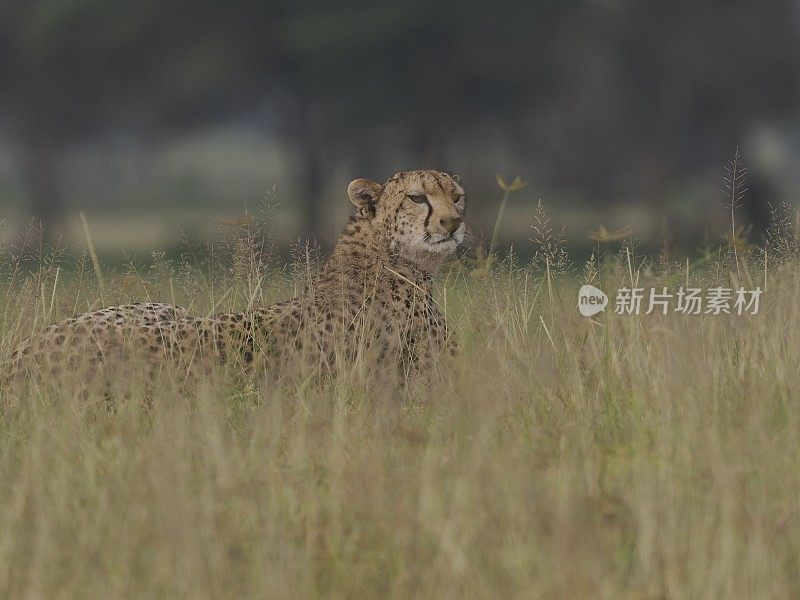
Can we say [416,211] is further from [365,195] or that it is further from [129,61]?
[129,61]

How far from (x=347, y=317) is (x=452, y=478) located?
1.83 metres

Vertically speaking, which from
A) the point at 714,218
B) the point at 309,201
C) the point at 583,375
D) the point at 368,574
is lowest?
the point at 368,574

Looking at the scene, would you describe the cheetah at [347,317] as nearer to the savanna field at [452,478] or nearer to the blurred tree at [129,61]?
the savanna field at [452,478]

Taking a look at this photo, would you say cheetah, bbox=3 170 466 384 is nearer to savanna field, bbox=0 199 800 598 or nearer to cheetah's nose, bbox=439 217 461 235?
cheetah's nose, bbox=439 217 461 235

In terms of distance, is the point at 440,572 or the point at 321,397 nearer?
the point at 440,572

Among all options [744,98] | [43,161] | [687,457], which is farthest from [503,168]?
[687,457]

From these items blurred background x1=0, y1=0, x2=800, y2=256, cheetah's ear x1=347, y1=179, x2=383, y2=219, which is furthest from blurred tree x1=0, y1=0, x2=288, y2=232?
cheetah's ear x1=347, y1=179, x2=383, y2=219

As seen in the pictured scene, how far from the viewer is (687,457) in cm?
331

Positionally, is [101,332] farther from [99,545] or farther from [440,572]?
[440,572]

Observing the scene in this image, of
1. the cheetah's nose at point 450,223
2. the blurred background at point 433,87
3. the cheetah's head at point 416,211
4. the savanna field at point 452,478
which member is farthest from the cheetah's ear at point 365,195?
the blurred background at point 433,87

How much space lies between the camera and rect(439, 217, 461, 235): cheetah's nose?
4.94 metres

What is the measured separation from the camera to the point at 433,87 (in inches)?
657

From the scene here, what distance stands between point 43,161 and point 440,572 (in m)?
17.8

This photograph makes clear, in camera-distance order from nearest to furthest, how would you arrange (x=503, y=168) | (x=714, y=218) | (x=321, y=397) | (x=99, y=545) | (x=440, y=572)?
(x=440, y=572) < (x=99, y=545) < (x=321, y=397) < (x=714, y=218) < (x=503, y=168)
